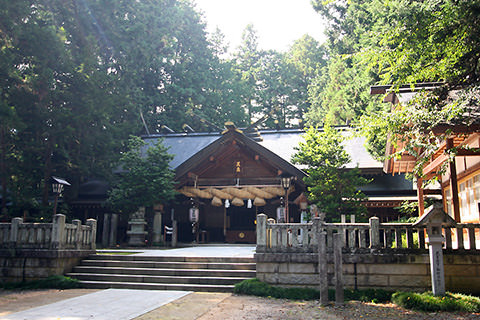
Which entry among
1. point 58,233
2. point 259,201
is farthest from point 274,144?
point 58,233

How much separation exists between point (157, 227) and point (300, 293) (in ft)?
43.5

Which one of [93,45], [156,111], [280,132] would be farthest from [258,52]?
[93,45]

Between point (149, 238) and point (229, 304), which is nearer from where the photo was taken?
point (229, 304)

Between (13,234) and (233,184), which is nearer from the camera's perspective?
(13,234)

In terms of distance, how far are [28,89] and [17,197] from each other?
6.07 m

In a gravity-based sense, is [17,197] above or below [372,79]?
below

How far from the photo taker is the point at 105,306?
888cm

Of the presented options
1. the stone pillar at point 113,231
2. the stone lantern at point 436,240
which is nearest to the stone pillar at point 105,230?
the stone pillar at point 113,231

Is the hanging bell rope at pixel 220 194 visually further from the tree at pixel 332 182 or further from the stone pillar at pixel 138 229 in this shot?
the tree at pixel 332 182

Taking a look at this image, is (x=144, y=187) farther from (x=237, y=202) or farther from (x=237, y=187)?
(x=237, y=202)

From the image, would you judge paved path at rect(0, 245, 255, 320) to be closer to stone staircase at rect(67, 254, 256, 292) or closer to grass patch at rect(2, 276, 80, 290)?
stone staircase at rect(67, 254, 256, 292)

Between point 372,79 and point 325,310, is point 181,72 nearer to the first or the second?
point 372,79

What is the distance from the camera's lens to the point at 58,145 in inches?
930

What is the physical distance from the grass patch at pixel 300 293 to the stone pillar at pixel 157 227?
39.0 ft
